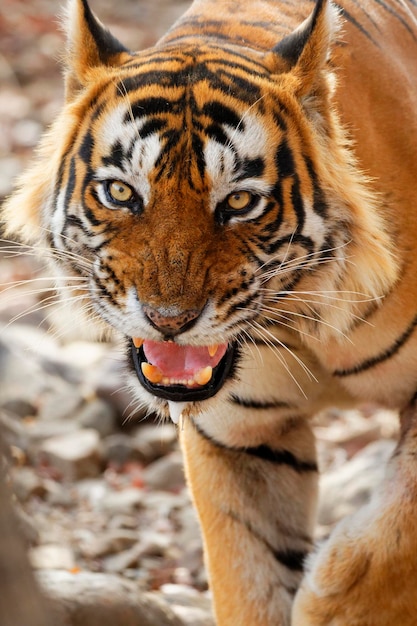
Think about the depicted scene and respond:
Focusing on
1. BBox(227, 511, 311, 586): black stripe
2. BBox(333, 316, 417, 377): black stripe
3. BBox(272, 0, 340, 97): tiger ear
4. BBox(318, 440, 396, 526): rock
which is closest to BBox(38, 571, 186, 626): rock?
BBox(227, 511, 311, 586): black stripe

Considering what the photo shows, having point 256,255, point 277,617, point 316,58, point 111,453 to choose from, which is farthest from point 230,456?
point 111,453

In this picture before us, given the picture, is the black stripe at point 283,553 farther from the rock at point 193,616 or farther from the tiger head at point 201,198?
the tiger head at point 201,198

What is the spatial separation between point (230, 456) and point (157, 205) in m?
0.98

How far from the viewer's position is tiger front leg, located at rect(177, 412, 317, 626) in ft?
9.46

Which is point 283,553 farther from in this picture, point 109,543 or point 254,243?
point 254,243

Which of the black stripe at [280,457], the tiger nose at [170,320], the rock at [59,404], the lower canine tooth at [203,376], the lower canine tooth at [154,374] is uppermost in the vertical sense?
the tiger nose at [170,320]

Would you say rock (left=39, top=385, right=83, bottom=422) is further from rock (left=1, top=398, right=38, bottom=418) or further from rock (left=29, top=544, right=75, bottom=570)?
rock (left=29, top=544, right=75, bottom=570)

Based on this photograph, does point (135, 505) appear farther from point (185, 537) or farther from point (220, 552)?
point (220, 552)

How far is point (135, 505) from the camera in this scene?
13.5ft

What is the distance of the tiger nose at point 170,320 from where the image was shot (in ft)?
6.92

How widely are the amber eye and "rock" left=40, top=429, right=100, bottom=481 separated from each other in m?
2.19

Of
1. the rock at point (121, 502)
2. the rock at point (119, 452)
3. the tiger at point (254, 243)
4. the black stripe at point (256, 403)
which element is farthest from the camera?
the rock at point (119, 452)

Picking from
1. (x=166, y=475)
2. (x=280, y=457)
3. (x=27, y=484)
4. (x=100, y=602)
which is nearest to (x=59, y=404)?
(x=166, y=475)

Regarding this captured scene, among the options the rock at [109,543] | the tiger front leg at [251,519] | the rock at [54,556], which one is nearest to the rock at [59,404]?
the rock at [109,543]
